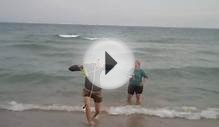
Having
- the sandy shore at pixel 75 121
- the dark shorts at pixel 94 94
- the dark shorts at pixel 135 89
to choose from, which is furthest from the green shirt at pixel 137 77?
the dark shorts at pixel 94 94

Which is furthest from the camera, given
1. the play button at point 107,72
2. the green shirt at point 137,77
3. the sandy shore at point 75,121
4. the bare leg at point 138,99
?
the bare leg at point 138,99

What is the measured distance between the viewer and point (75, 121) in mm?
9758

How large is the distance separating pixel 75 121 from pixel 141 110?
2428 mm

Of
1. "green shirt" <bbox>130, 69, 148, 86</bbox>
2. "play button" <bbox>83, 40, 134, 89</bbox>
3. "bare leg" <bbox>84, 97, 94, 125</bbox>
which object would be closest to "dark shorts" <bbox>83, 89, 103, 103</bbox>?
"bare leg" <bbox>84, 97, 94, 125</bbox>

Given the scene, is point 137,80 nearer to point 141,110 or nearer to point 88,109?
point 141,110

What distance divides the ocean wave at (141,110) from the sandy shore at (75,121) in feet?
1.15

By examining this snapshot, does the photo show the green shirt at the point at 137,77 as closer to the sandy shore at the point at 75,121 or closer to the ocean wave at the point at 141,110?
the ocean wave at the point at 141,110

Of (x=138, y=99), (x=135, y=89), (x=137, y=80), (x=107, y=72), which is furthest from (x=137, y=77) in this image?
(x=107, y=72)

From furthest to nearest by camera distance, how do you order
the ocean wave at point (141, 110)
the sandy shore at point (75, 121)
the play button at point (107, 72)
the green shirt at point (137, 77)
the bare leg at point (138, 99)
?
1. the bare leg at point (138, 99)
2. the green shirt at point (137, 77)
3. the ocean wave at point (141, 110)
4. the sandy shore at point (75, 121)
5. the play button at point (107, 72)

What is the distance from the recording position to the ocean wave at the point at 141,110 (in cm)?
1078

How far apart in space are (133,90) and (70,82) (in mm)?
4771

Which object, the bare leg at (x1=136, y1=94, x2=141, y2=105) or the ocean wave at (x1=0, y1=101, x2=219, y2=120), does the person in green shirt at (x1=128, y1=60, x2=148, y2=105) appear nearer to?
the bare leg at (x1=136, y1=94, x2=141, y2=105)

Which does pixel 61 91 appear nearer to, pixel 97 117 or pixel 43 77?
pixel 43 77

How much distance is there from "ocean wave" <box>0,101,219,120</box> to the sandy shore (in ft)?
1.15
